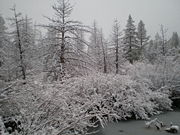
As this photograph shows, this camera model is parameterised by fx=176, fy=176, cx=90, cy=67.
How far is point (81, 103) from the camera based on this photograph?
6.66 m

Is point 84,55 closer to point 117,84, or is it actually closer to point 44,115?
point 117,84

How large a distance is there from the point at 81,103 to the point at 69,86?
5.87 feet

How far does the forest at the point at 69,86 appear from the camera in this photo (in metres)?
3.87

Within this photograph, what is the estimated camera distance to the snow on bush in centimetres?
365

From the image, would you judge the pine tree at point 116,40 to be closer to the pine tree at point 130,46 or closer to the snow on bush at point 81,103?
the pine tree at point 130,46

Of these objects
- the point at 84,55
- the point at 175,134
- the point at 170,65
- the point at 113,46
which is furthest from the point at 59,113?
the point at 113,46

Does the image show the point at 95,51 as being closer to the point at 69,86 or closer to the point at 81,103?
the point at 81,103

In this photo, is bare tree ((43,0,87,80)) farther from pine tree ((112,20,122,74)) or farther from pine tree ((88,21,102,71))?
pine tree ((112,20,122,74))

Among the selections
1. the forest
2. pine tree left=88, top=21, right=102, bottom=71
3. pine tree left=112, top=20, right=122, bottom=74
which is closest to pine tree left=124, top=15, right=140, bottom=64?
pine tree left=112, top=20, right=122, bottom=74

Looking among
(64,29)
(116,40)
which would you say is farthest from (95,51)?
(64,29)

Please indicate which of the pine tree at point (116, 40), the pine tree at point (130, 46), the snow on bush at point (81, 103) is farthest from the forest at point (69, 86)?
the pine tree at point (130, 46)

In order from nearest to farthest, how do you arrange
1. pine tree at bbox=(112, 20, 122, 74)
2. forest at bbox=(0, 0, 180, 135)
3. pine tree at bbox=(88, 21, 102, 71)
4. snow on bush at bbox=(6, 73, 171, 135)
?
snow on bush at bbox=(6, 73, 171, 135), forest at bbox=(0, 0, 180, 135), pine tree at bbox=(88, 21, 102, 71), pine tree at bbox=(112, 20, 122, 74)

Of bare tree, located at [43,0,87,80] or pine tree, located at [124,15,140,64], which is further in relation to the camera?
pine tree, located at [124,15,140,64]

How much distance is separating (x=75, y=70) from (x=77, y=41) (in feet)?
5.97
